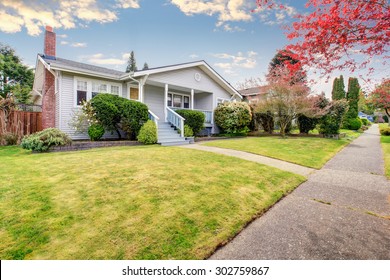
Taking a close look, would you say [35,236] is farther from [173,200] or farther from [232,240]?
[232,240]

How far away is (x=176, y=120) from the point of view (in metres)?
12.7

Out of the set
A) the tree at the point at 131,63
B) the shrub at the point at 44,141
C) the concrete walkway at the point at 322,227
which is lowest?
the concrete walkway at the point at 322,227

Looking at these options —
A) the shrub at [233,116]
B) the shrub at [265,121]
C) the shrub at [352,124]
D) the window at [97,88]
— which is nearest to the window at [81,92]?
the window at [97,88]

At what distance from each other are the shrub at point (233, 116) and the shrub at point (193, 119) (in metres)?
2.59

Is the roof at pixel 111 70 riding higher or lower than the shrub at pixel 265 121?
higher

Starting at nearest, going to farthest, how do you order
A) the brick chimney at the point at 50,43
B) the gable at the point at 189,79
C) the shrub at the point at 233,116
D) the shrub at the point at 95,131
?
the shrub at the point at 95,131
the brick chimney at the point at 50,43
the gable at the point at 189,79
the shrub at the point at 233,116

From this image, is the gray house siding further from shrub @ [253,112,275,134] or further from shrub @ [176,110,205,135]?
shrub @ [253,112,275,134]

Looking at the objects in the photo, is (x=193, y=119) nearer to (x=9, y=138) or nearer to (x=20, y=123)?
(x=20, y=123)

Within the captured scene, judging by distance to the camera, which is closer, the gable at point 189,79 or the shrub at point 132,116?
the shrub at point 132,116

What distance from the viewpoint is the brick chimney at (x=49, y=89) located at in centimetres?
1143

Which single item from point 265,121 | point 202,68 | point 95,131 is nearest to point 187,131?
point 95,131

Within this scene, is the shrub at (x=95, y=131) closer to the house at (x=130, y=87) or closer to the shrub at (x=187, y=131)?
the house at (x=130, y=87)

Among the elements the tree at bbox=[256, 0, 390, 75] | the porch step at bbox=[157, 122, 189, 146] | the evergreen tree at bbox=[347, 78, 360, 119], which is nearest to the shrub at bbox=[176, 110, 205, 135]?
the porch step at bbox=[157, 122, 189, 146]

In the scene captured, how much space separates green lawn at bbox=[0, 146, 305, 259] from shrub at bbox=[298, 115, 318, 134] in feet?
41.4
